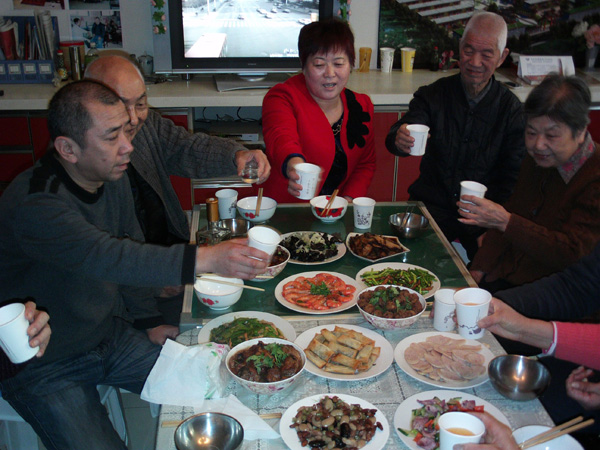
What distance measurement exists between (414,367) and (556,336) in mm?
474

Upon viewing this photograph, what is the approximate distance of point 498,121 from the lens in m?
3.00

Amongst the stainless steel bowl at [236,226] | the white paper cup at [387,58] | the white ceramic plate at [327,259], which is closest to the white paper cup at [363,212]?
the white ceramic plate at [327,259]

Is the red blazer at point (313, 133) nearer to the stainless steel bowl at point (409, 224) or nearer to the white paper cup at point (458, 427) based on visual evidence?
the stainless steel bowl at point (409, 224)

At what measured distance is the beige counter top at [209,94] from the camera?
396cm

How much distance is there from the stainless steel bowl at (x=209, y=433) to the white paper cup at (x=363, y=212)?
1255 mm

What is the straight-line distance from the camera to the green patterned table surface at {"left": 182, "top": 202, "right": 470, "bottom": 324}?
6.39 feet

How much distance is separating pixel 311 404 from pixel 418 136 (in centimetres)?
147

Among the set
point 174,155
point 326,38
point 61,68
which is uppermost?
point 326,38

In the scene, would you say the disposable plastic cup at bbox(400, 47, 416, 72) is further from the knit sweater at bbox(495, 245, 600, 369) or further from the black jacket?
the knit sweater at bbox(495, 245, 600, 369)

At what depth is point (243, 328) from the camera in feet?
5.72

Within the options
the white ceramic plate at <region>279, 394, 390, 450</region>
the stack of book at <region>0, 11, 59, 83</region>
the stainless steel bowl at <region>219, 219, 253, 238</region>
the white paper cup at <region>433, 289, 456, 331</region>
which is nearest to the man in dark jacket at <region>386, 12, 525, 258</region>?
the stainless steel bowl at <region>219, 219, 253, 238</region>

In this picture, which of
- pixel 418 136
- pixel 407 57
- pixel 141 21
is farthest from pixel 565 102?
pixel 141 21

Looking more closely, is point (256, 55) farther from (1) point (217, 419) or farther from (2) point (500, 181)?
(1) point (217, 419)

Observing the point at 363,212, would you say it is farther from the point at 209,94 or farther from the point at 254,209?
the point at 209,94
